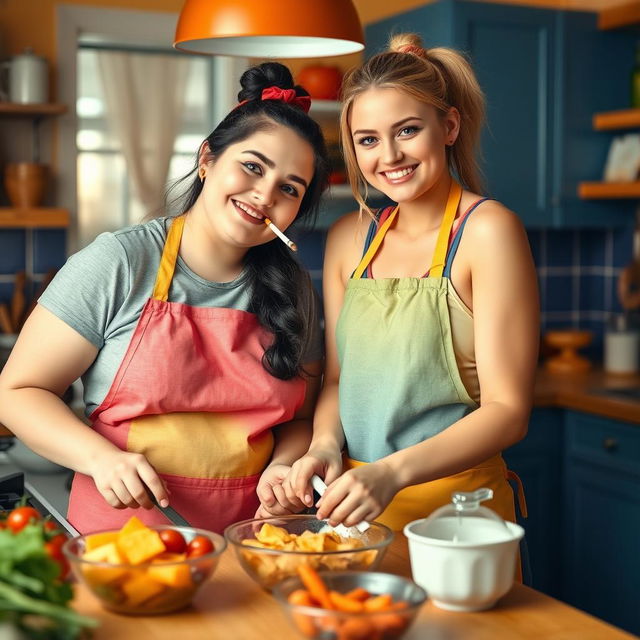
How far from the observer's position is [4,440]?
2.56 metres

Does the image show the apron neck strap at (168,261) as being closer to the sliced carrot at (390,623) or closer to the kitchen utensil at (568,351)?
the sliced carrot at (390,623)

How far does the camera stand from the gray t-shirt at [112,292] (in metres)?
1.63

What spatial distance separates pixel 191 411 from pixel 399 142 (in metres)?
0.57

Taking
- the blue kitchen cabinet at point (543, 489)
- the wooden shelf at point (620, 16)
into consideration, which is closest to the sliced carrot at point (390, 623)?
the blue kitchen cabinet at point (543, 489)

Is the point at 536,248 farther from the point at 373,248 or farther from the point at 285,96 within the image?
the point at 285,96

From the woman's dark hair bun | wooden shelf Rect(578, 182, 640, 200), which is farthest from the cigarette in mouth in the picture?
wooden shelf Rect(578, 182, 640, 200)

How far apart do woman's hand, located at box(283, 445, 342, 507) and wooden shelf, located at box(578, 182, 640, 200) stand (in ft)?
7.37

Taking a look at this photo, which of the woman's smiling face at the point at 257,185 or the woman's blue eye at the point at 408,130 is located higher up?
the woman's blue eye at the point at 408,130

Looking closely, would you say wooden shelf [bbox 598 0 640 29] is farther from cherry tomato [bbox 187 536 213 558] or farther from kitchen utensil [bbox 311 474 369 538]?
cherry tomato [bbox 187 536 213 558]

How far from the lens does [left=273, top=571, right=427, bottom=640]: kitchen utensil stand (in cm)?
107

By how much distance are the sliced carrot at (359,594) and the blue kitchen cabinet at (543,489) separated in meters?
2.21

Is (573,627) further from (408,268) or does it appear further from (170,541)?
(408,268)

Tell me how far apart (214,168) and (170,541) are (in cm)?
71

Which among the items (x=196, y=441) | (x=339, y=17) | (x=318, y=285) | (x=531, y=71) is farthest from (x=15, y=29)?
(x=196, y=441)
